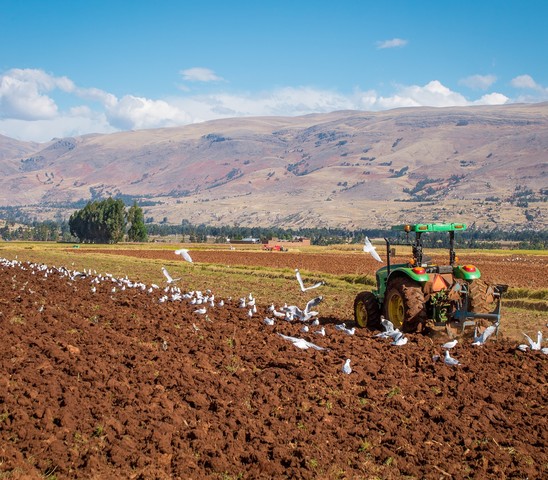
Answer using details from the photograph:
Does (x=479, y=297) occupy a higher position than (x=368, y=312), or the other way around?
(x=479, y=297)

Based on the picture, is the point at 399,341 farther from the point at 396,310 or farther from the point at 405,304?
the point at 396,310

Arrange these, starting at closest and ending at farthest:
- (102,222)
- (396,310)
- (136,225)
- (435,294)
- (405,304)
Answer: (405,304) → (435,294) → (396,310) → (102,222) → (136,225)

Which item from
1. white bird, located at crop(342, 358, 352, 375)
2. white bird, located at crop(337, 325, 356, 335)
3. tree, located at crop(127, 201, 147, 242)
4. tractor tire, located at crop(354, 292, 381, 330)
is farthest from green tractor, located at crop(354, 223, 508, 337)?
tree, located at crop(127, 201, 147, 242)

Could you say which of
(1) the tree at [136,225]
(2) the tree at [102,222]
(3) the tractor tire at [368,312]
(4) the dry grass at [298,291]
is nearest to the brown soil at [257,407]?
(3) the tractor tire at [368,312]

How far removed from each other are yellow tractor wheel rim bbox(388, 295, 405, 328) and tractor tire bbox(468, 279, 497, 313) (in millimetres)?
1509

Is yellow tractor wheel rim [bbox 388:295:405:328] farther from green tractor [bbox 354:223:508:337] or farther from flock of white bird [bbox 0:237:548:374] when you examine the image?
flock of white bird [bbox 0:237:548:374]

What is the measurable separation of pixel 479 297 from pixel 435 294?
0.94 metres

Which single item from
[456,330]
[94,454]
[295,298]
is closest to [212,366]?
[94,454]

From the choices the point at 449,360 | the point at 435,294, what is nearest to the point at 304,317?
the point at 435,294

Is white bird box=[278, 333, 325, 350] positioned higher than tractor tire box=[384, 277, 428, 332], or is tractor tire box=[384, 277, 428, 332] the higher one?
tractor tire box=[384, 277, 428, 332]

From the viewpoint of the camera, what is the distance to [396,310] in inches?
604

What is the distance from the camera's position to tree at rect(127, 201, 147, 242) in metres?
115

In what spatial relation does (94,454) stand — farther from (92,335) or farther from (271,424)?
(92,335)

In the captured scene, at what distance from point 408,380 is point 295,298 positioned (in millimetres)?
14413
